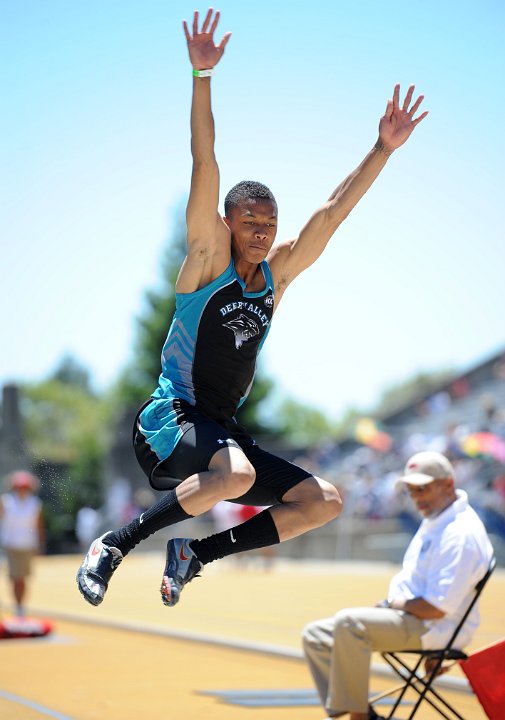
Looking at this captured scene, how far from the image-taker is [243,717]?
289 inches

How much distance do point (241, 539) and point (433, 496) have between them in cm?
177

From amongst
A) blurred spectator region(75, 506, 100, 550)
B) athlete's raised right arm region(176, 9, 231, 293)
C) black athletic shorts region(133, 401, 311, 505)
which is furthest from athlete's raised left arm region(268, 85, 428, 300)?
blurred spectator region(75, 506, 100, 550)

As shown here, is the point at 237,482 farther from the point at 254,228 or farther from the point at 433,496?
the point at 433,496

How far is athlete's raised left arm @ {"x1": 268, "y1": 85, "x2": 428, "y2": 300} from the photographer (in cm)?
577

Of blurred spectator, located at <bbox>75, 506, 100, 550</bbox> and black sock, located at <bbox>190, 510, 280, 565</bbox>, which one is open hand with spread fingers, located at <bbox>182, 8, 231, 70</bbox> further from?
blurred spectator, located at <bbox>75, 506, 100, 550</bbox>

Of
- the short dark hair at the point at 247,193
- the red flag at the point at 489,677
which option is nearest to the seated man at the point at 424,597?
the red flag at the point at 489,677

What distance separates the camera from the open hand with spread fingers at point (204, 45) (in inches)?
197

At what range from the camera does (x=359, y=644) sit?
20.9 ft

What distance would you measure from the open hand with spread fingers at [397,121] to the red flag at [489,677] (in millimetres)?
2851

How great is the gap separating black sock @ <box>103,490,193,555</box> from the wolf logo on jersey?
0.82 m

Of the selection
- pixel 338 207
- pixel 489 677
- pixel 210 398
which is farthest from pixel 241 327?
pixel 489 677

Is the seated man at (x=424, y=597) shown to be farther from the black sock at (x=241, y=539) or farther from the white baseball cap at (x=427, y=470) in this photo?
the black sock at (x=241, y=539)


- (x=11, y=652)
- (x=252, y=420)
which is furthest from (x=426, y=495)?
(x=252, y=420)

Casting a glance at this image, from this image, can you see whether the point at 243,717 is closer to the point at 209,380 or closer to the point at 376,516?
the point at 209,380
